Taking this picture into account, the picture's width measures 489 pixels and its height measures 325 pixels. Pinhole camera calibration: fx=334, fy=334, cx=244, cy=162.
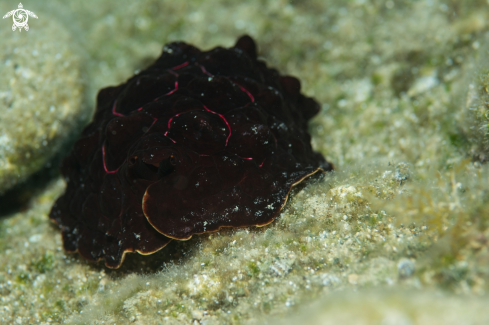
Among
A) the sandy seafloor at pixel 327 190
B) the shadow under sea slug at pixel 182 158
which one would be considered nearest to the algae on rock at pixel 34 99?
the sandy seafloor at pixel 327 190

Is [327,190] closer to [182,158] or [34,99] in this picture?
[182,158]

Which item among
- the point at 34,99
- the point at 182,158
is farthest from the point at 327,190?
the point at 34,99

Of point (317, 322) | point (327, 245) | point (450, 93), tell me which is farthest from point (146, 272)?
point (450, 93)

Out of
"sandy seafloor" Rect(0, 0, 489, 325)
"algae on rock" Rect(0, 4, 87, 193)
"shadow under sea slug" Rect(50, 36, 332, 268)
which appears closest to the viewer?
"sandy seafloor" Rect(0, 0, 489, 325)

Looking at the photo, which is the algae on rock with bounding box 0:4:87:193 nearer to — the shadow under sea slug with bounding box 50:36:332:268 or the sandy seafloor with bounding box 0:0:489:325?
the sandy seafloor with bounding box 0:0:489:325

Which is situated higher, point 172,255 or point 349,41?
point 349,41

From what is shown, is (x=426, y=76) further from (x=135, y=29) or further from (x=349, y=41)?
(x=135, y=29)

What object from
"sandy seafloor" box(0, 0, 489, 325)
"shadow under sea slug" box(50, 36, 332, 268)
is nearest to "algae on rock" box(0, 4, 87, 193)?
"sandy seafloor" box(0, 0, 489, 325)
